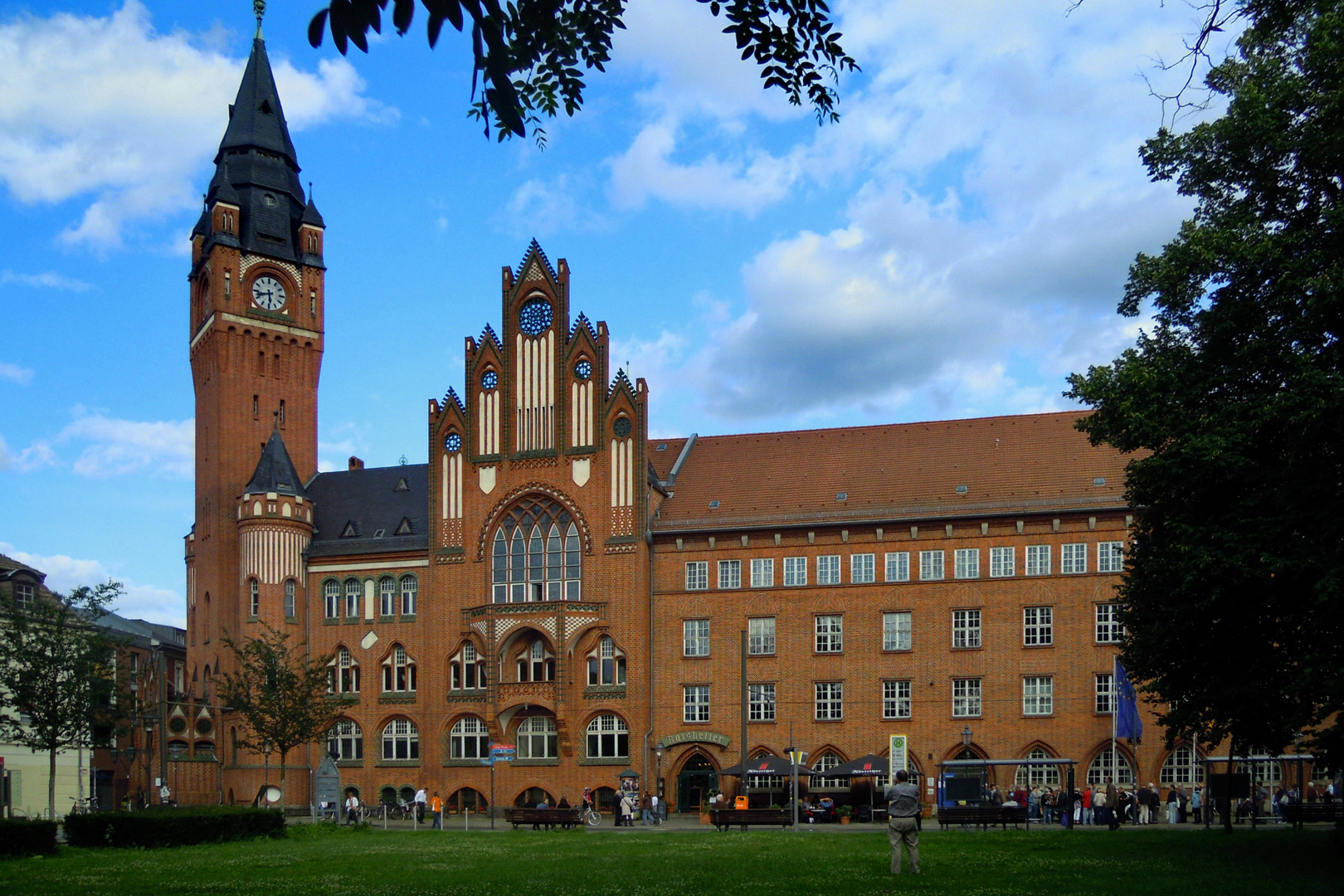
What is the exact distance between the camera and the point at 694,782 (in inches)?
2463

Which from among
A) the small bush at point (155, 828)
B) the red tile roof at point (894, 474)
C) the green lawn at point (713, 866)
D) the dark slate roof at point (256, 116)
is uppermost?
the dark slate roof at point (256, 116)

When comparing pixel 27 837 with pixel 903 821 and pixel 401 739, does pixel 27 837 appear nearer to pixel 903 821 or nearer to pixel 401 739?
pixel 903 821

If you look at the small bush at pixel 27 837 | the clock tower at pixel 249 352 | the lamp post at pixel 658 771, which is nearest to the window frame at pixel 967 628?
the lamp post at pixel 658 771

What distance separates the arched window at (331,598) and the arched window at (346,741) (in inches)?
202

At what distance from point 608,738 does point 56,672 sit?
902 inches

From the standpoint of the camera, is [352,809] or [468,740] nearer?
[352,809]

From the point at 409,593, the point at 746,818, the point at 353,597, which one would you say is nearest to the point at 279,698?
the point at 409,593

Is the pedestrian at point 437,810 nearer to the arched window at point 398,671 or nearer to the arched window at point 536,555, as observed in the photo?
the arched window at point 398,671

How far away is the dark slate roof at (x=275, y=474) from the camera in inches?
2793

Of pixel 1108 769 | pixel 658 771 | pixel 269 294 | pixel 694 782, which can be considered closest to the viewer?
pixel 1108 769

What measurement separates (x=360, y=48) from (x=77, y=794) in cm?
6882

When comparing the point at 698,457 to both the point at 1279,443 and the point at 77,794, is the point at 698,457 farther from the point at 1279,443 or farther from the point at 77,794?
the point at 1279,443

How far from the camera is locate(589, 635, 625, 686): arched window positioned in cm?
6388

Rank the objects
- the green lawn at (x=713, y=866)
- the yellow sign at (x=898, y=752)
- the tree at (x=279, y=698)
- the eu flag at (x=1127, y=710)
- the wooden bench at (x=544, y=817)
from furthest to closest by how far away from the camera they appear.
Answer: the tree at (x=279, y=698), the yellow sign at (x=898, y=752), the wooden bench at (x=544, y=817), the eu flag at (x=1127, y=710), the green lawn at (x=713, y=866)
